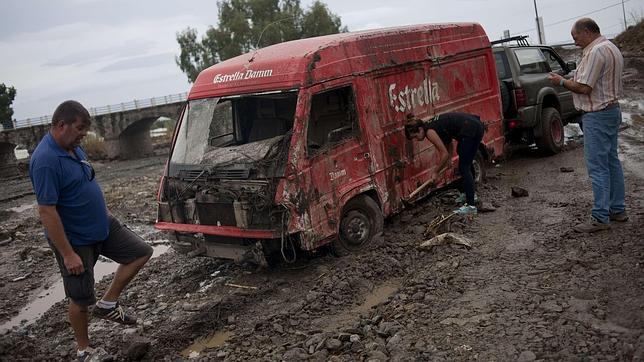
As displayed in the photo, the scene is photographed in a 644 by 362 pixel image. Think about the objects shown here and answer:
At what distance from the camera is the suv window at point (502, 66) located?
380 inches

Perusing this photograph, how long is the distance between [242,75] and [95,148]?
40038 millimetres

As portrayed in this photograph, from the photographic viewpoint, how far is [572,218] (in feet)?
20.0

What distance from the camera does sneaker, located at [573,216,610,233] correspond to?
528cm

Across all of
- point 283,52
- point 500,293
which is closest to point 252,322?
point 500,293

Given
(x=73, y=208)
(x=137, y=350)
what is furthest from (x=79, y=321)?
(x=73, y=208)

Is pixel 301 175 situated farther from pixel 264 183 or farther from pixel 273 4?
pixel 273 4

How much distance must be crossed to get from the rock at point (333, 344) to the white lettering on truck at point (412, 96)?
342cm

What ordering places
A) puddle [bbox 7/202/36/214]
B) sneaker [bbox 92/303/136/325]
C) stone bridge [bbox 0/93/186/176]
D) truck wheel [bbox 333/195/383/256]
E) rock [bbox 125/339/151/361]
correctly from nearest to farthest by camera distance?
rock [bbox 125/339/151/361]
sneaker [bbox 92/303/136/325]
truck wheel [bbox 333/195/383/256]
puddle [bbox 7/202/36/214]
stone bridge [bbox 0/93/186/176]

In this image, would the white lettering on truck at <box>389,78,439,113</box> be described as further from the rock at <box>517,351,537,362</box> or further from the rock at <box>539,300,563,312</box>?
the rock at <box>517,351,537,362</box>

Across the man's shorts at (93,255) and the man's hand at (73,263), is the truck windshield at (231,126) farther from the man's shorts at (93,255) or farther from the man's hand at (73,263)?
the man's hand at (73,263)

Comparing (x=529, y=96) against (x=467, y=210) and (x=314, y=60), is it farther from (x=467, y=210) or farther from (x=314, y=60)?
(x=314, y=60)

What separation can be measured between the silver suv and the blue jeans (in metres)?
4.25

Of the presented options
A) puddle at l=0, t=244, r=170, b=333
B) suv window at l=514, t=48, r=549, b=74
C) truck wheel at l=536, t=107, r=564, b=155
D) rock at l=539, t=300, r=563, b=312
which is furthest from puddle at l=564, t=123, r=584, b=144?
puddle at l=0, t=244, r=170, b=333

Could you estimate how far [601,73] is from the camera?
509 cm
